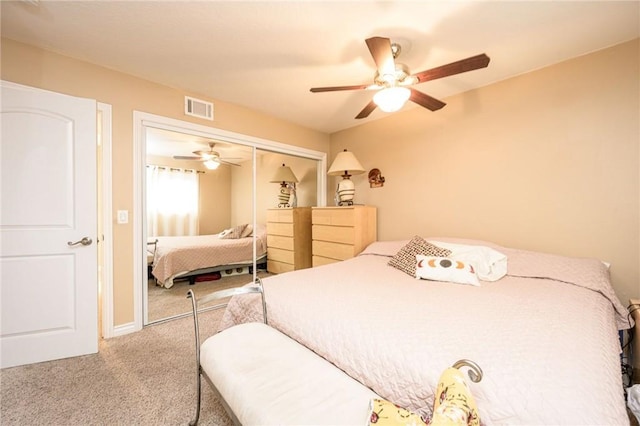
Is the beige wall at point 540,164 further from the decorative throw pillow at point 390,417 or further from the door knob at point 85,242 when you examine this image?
the door knob at point 85,242

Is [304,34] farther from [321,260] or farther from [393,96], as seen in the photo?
[321,260]

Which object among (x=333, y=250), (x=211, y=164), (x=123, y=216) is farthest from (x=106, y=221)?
(x=333, y=250)

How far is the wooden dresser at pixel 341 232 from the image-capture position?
10.1 feet

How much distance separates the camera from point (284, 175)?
371 cm

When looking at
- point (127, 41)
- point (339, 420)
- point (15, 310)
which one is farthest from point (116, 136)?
point (339, 420)

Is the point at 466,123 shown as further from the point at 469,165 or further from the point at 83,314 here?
the point at 83,314

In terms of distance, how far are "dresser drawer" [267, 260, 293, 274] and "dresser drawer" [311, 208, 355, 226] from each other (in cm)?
80

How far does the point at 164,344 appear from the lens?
208cm

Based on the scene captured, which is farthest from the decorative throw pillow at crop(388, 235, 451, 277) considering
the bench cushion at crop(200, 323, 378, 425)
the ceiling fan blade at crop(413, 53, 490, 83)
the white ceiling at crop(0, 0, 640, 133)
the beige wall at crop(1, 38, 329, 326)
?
the beige wall at crop(1, 38, 329, 326)

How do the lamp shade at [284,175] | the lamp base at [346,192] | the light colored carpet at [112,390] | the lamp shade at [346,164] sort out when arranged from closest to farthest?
1. the light colored carpet at [112,390]
2. the lamp shade at [346,164]
3. the lamp base at [346,192]
4. the lamp shade at [284,175]

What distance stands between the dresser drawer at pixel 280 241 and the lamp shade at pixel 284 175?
834mm

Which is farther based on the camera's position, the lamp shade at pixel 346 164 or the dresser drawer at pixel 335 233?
the lamp shade at pixel 346 164

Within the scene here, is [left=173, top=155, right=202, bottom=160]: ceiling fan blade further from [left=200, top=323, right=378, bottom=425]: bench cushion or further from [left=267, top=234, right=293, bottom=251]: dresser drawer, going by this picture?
[left=200, top=323, right=378, bottom=425]: bench cushion

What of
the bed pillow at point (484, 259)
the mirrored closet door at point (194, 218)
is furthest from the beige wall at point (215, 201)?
the bed pillow at point (484, 259)
